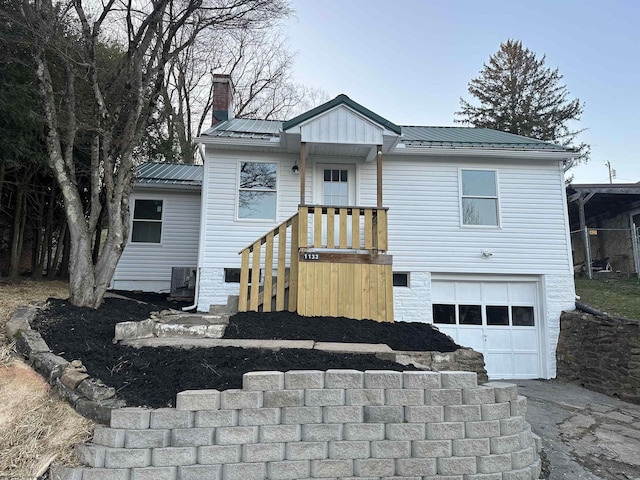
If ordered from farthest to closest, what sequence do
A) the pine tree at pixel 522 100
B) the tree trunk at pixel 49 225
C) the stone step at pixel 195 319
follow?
the pine tree at pixel 522 100, the tree trunk at pixel 49 225, the stone step at pixel 195 319

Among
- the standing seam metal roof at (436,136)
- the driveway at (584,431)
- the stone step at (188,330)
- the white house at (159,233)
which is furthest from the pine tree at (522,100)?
the stone step at (188,330)

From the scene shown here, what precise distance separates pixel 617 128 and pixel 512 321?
36.3 ft

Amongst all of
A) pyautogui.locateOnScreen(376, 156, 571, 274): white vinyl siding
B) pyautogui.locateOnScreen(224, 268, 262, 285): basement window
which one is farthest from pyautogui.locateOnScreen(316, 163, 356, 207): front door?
pyautogui.locateOnScreen(224, 268, 262, 285): basement window

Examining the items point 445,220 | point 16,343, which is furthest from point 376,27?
point 16,343

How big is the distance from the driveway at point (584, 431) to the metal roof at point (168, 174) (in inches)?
311

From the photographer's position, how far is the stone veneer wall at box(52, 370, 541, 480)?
2.56 metres

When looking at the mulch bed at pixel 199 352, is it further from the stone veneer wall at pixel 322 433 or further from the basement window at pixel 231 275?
the basement window at pixel 231 275

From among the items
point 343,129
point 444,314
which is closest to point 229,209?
point 343,129

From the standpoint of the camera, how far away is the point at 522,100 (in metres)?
20.6

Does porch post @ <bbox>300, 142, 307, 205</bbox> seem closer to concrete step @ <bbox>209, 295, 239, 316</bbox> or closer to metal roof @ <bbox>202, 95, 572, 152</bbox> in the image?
metal roof @ <bbox>202, 95, 572, 152</bbox>

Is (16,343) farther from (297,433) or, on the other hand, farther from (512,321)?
(512,321)

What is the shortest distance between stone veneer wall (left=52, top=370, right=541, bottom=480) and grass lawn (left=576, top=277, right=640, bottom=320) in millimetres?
5841

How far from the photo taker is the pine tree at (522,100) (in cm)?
2006

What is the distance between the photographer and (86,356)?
3461mm
